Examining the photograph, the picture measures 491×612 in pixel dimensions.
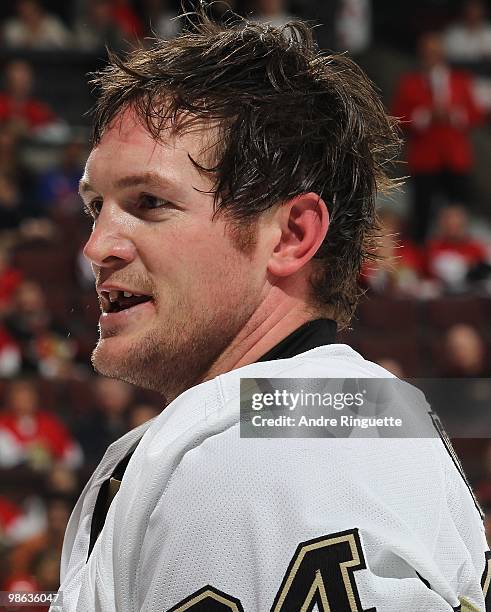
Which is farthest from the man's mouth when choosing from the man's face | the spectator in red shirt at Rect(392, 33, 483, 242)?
the spectator in red shirt at Rect(392, 33, 483, 242)

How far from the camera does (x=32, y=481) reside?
18.8 ft

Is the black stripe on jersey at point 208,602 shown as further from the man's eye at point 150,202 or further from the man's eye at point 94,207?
the man's eye at point 94,207

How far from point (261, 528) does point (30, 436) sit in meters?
4.96

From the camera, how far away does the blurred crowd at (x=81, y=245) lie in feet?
19.0

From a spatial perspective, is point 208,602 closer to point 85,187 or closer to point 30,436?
point 85,187

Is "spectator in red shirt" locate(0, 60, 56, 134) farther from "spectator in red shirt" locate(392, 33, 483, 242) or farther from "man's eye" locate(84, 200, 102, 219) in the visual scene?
"man's eye" locate(84, 200, 102, 219)

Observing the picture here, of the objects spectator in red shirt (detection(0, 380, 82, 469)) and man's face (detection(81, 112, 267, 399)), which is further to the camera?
spectator in red shirt (detection(0, 380, 82, 469))

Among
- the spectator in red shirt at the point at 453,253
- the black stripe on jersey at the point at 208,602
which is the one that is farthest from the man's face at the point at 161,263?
the spectator in red shirt at the point at 453,253

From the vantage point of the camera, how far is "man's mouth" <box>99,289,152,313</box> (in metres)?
1.39

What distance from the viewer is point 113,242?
1.35 metres

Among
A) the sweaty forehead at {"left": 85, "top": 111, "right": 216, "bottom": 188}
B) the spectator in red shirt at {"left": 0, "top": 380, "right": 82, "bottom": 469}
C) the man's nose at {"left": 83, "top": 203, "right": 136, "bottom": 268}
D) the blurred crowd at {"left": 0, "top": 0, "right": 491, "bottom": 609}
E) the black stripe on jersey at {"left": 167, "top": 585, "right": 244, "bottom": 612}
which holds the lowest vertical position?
the black stripe on jersey at {"left": 167, "top": 585, "right": 244, "bottom": 612}

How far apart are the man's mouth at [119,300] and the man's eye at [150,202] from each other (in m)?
0.11

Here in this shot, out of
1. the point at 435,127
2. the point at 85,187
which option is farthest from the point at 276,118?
the point at 435,127

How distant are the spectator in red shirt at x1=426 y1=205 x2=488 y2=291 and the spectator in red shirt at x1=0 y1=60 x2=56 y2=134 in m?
2.96
